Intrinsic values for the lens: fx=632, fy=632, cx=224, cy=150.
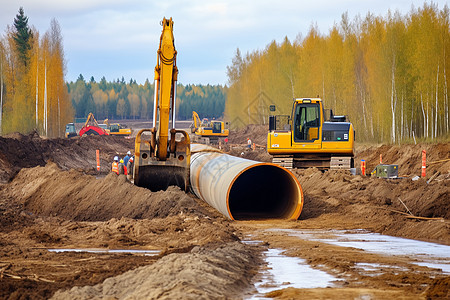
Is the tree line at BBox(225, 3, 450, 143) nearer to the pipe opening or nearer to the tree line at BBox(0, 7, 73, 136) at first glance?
the pipe opening

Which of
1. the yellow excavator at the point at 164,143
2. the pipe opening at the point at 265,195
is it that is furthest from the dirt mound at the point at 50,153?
the pipe opening at the point at 265,195

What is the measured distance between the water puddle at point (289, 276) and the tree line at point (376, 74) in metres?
23.9

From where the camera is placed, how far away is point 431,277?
7121 mm

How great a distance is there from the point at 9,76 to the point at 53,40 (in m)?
4.94

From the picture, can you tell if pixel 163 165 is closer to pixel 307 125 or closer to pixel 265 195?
pixel 265 195

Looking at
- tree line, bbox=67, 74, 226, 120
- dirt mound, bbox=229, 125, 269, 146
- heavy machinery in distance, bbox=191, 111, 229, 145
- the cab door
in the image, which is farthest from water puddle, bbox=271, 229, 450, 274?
tree line, bbox=67, 74, 226, 120

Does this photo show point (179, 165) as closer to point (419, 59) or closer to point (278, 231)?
point (278, 231)

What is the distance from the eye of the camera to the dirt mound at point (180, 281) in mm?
5625

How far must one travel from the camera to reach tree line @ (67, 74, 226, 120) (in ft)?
468

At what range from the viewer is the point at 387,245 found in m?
9.96

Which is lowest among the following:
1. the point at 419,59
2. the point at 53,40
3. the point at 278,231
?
the point at 278,231

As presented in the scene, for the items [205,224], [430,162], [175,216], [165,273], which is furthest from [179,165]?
[430,162]

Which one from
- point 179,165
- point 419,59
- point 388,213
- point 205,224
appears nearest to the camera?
point 205,224

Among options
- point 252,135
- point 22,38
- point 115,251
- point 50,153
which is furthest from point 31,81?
point 115,251
